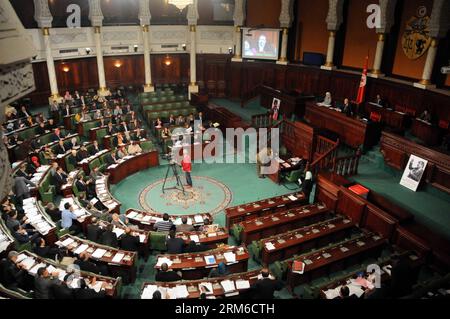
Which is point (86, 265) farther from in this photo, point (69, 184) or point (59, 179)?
point (59, 179)

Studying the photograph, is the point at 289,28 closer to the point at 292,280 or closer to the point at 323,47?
the point at 323,47

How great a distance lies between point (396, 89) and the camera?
1588 cm

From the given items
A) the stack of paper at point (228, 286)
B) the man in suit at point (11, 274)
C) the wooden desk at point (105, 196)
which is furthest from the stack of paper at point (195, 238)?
the man in suit at point (11, 274)

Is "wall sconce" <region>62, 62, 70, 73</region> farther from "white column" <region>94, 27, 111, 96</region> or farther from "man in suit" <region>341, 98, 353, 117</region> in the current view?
"man in suit" <region>341, 98, 353, 117</region>

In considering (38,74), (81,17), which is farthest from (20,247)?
(81,17)

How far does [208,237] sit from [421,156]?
24.0 ft

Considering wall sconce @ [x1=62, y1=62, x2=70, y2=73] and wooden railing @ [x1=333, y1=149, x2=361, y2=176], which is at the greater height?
wall sconce @ [x1=62, y1=62, x2=70, y2=73]

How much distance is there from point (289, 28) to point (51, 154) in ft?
46.8

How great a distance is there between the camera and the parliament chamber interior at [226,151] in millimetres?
8125

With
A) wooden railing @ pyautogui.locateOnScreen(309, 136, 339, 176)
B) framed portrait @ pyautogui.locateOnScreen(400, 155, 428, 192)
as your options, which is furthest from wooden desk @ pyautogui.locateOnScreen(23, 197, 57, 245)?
framed portrait @ pyautogui.locateOnScreen(400, 155, 428, 192)

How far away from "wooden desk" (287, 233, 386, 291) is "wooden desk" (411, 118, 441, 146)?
5.49m

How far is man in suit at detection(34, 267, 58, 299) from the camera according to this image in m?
7.25

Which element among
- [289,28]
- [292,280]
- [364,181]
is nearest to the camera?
[292,280]

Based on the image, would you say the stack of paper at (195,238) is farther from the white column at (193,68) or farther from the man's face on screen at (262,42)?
the white column at (193,68)
